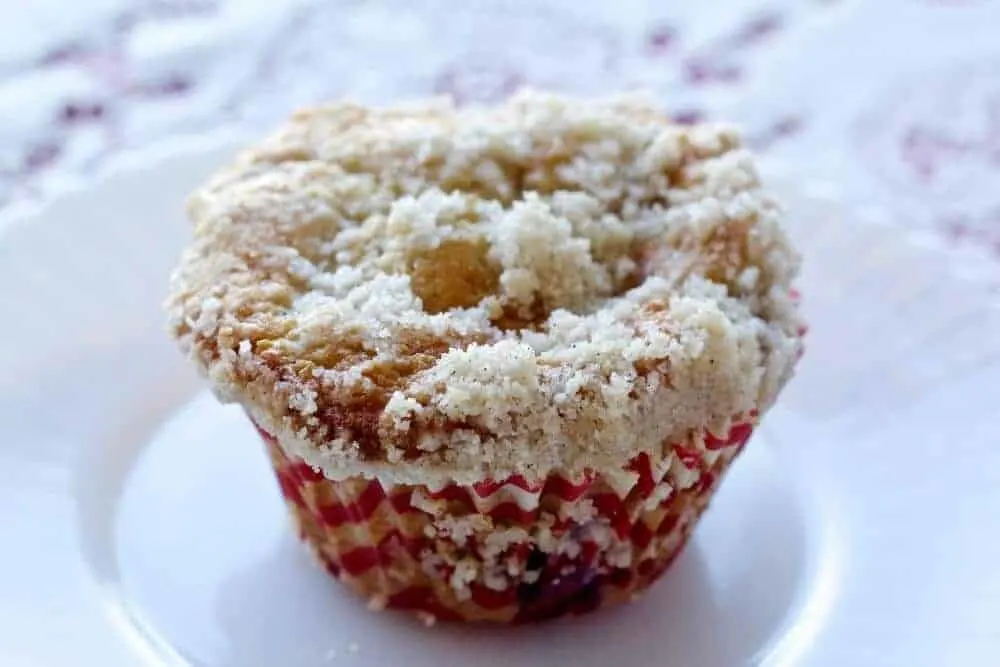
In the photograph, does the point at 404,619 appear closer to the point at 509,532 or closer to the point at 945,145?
the point at 509,532

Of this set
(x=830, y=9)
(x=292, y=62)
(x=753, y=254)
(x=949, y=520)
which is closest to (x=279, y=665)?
(x=753, y=254)

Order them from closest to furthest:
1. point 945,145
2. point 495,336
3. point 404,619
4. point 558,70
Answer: point 495,336 → point 404,619 → point 945,145 → point 558,70

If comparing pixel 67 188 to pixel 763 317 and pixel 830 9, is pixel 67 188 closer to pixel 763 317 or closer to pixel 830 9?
pixel 763 317

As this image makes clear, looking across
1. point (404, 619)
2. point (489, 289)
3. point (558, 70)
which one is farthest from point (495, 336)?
point (558, 70)

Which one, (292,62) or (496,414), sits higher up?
(292,62)

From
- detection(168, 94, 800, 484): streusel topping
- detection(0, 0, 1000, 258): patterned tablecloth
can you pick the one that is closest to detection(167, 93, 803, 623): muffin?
detection(168, 94, 800, 484): streusel topping

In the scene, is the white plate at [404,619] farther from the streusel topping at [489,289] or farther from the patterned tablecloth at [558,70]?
the patterned tablecloth at [558,70]

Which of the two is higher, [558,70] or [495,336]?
[558,70]
